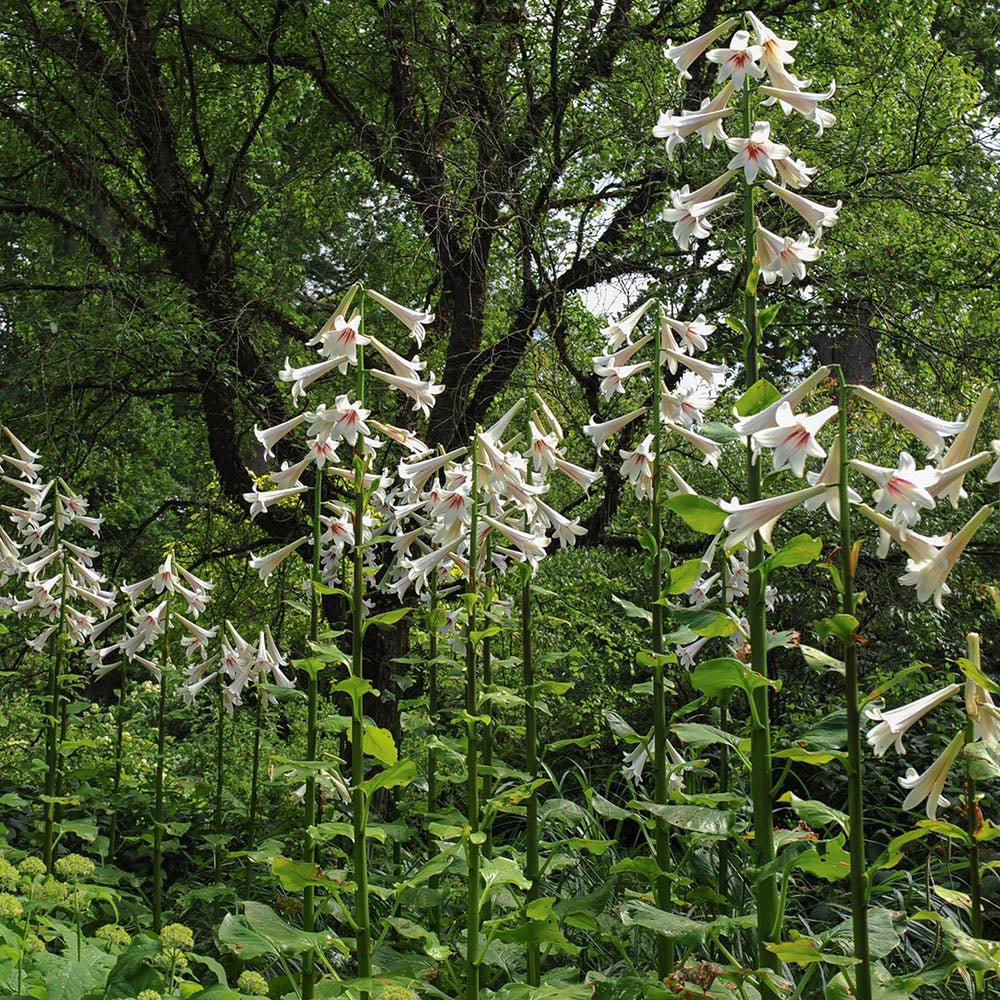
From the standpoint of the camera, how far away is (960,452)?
1.92 meters

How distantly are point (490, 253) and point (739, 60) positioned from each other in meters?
5.27

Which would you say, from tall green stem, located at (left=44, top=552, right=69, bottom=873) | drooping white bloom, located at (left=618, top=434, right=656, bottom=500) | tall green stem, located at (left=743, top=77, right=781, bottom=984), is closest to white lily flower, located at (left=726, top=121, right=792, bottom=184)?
tall green stem, located at (left=743, top=77, right=781, bottom=984)

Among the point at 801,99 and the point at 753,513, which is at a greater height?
the point at 801,99

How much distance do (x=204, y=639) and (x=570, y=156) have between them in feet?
13.0

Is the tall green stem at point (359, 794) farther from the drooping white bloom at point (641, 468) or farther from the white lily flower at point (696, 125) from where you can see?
the white lily flower at point (696, 125)

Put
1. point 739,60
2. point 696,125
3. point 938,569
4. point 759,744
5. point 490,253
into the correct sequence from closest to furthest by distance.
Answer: point 938,569
point 759,744
point 739,60
point 696,125
point 490,253

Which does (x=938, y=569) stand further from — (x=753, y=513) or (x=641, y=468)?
(x=641, y=468)

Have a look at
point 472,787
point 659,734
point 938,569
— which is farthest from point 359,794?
point 938,569

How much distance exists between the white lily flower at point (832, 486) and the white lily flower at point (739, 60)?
0.94 meters

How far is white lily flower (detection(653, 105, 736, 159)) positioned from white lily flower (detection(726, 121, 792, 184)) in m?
0.19

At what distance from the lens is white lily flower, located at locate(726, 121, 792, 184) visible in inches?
91.5

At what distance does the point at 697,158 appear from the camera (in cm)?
647

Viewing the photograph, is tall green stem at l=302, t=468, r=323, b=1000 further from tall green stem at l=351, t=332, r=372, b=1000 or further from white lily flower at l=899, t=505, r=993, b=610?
white lily flower at l=899, t=505, r=993, b=610

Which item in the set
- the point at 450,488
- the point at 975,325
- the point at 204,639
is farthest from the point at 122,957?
the point at 975,325
